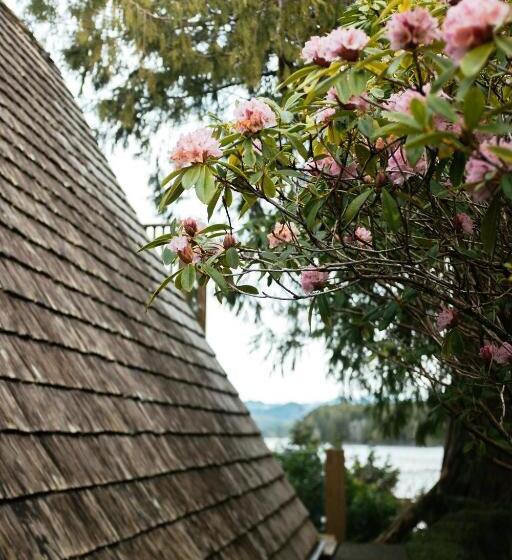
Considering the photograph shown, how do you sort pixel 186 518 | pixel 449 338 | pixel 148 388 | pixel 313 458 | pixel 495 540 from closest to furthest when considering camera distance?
pixel 449 338, pixel 186 518, pixel 148 388, pixel 495 540, pixel 313 458

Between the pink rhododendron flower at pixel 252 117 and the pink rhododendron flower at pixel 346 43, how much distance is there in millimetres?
422

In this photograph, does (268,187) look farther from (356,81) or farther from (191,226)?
(356,81)

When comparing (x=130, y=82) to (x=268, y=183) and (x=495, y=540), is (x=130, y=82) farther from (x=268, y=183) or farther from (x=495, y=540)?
(x=268, y=183)

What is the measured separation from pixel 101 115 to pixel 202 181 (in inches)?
319

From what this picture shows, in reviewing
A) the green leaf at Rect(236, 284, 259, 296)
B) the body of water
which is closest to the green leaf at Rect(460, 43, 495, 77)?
the green leaf at Rect(236, 284, 259, 296)

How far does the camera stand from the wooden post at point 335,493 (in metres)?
8.64

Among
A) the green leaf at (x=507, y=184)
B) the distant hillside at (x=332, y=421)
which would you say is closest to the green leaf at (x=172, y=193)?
the green leaf at (x=507, y=184)

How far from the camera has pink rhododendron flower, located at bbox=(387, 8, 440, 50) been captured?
1.68m

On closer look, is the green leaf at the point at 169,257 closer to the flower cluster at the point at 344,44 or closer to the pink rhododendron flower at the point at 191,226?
the pink rhododendron flower at the point at 191,226

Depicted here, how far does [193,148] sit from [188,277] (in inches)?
16.8

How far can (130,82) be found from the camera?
973cm

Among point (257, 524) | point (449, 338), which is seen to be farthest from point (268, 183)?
point (257, 524)

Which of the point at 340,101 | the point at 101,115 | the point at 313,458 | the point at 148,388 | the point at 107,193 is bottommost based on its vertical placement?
the point at 313,458

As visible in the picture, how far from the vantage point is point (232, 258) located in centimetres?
244
